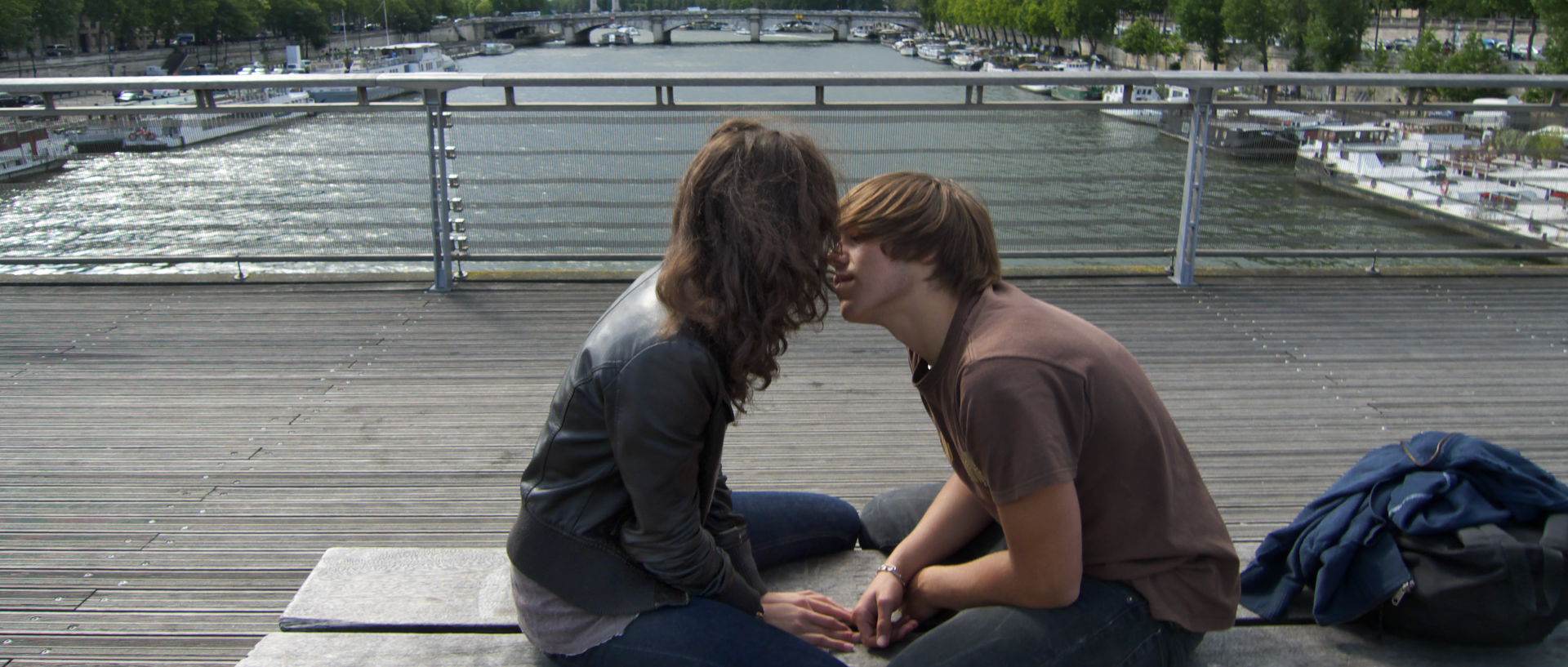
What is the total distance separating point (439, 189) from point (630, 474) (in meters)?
4.35

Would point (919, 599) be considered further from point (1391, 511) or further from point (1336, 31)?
point (1336, 31)

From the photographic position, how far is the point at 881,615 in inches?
86.4

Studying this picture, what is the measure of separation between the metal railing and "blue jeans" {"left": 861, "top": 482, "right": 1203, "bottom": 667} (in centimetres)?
379

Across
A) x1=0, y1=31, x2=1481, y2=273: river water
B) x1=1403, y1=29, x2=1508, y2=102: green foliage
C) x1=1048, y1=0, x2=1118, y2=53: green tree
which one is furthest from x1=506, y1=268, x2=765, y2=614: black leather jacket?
x1=1048, y1=0, x2=1118, y2=53: green tree

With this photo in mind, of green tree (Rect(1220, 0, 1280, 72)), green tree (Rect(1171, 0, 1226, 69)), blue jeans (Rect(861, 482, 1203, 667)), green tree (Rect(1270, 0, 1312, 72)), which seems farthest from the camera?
green tree (Rect(1171, 0, 1226, 69))

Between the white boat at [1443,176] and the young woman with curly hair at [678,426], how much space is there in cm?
523

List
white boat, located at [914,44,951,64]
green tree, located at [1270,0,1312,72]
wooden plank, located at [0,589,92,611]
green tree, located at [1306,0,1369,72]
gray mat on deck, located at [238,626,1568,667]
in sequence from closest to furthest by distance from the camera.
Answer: gray mat on deck, located at [238,626,1568,667] < wooden plank, located at [0,589,92,611] < green tree, located at [1306,0,1369,72] < green tree, located at [1270,0,1312,72] < white boat, located at [914,44,951,64]

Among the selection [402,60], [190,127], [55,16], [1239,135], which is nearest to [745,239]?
[1239,135]

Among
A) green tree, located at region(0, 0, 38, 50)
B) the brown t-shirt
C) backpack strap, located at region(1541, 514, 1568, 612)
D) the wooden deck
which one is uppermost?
green tree, located at region(0, 0, 38, 50)

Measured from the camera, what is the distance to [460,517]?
337 centimetres

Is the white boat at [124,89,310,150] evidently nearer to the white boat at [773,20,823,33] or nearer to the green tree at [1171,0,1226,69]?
the green tree at [1171,0,1226,69]

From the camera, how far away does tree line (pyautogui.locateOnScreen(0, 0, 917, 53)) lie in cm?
5753

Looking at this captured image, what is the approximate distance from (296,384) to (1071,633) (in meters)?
3.60

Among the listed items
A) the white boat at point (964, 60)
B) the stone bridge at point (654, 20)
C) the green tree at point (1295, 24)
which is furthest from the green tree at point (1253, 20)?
the stone bridge at point (654, 20)
